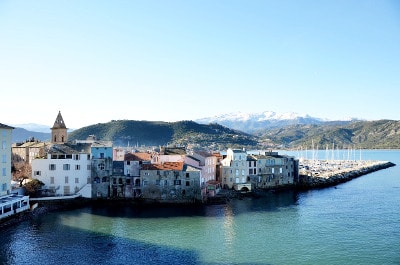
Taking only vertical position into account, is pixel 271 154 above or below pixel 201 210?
above

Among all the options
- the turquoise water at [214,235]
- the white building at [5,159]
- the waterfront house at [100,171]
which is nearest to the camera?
the turquoise water at [214,235]

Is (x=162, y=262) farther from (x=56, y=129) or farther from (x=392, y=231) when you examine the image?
(x=56, y=129)

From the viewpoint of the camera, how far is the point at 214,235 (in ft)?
121

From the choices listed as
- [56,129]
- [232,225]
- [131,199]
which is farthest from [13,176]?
[232,225]

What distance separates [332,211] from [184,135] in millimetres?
144614

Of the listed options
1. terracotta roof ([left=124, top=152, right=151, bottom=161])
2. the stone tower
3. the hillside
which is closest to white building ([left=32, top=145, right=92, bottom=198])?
terracotta roof ([left=124, top=152, right=151, bottom=161])

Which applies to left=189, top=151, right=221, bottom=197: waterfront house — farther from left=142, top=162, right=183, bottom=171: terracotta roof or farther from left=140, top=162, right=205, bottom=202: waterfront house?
left=142, top=162, right=183, bottom=171: terracotta roof

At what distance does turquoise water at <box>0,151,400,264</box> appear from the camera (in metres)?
30.7

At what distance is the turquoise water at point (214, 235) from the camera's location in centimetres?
3067

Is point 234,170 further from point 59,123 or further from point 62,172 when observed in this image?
point 59,123

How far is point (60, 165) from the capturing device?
52.0 meters

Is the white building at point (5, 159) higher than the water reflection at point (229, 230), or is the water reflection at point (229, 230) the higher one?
the white building at point (5, 159)

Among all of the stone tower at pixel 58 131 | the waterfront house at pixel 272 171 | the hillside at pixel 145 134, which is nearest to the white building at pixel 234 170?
the waterfront house at pixel 272 171

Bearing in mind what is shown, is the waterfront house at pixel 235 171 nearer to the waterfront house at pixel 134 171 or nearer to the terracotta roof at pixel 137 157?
the terracotta roof at pixel 137 157
